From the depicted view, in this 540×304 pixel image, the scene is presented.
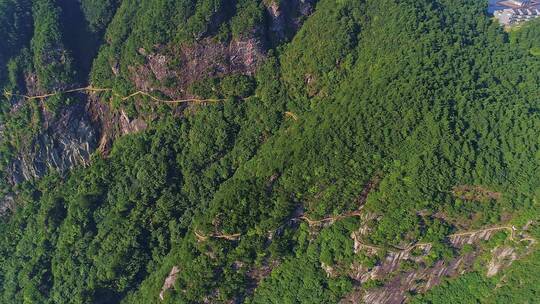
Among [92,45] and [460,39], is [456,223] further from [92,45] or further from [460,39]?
[92,45]

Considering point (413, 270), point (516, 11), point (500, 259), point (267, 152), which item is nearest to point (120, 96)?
point (267, 152)

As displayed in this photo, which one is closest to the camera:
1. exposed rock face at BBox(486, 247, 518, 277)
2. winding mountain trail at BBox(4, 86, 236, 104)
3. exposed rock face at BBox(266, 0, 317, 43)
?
exposed rock face at BBox(486, 247, 518, 277)

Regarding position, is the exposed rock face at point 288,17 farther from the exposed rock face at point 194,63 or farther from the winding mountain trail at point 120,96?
the winding mountain trail at point 120,96

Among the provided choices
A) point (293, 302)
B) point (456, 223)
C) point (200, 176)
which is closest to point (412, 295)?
point (456, 223)

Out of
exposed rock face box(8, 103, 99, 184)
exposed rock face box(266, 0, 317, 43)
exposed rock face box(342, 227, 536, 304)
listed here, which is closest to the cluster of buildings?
exposed rock face box(266, 0, 317, 43)

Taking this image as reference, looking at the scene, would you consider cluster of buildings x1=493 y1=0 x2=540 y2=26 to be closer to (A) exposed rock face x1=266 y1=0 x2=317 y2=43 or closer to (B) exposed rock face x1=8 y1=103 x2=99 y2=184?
(A) exposed rock face x1=266 y1=0 x2=317 y2=43

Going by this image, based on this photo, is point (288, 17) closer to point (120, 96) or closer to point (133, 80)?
point (133, 80)

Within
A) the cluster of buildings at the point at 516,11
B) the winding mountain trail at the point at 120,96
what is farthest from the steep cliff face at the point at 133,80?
the cluster of buildings at the point at 516,11
